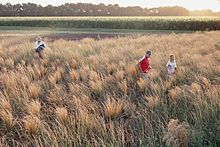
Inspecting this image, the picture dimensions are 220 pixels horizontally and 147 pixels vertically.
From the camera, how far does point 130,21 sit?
4106 centimetres

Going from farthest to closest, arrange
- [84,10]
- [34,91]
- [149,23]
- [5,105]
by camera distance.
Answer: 1. [84,10]
2. [149,23]
3. [34,91]
4. [5,105]

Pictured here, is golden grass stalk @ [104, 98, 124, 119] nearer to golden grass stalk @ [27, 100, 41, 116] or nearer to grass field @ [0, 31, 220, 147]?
grass field @ [0, 31, 220, 147]

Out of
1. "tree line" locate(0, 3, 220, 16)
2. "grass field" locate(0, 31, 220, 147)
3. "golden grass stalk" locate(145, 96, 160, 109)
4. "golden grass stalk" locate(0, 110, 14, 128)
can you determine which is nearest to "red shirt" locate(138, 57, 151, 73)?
"grass field" locate(0, 31, 220, 147)

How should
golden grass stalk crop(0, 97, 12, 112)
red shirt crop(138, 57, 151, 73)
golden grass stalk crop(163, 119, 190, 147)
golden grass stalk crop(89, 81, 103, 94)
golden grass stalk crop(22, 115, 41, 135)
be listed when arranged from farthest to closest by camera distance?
red shirt crop(138, 57, 151, 73)
golden grass stalk crop(89, 81, 103, 94)
golden grass stalk crop(0, 97, 12, 112)
golden grass stalk crop(22, 115, 41, 135)
golden grass stalk crop(163, 119, 190, 147)

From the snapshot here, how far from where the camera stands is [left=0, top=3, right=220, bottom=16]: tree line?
3179 inches

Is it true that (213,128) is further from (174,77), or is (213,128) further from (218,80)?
(174,77)

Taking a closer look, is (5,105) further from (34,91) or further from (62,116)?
(62,116)

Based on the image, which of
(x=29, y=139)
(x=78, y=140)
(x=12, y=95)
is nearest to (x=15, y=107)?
(x=12, y=95)

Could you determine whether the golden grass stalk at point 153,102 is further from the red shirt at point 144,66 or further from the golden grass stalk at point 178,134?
the red shirt at point 144,66

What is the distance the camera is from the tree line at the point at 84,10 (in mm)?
80750

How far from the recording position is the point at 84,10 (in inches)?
3319

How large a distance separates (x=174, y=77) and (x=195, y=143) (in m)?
4.07

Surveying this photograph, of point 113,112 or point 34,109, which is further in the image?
point 34,109

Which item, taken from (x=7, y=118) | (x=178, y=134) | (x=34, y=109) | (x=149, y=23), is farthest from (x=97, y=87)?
(x=149, y=23)
